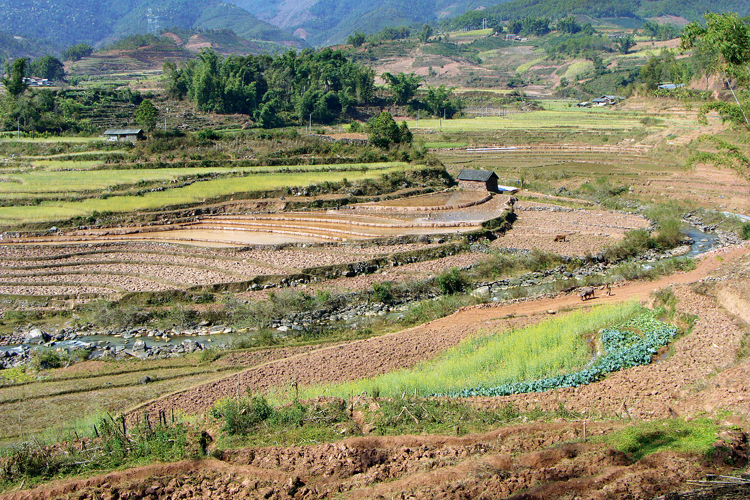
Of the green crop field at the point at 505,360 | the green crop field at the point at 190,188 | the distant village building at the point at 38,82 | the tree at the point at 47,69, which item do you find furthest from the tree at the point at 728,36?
the tree at the point at 47,69

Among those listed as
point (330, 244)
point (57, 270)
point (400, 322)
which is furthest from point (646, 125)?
point (57, 270)

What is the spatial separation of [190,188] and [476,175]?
16275 millimetres

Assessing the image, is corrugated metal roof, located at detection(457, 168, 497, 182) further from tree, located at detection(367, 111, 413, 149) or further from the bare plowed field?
tree, located at detection(367, 111, 413, 149)

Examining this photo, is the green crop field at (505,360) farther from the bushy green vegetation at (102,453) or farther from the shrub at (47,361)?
the shrub at (47,361)


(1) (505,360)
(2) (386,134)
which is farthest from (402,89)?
(1) (505,360)

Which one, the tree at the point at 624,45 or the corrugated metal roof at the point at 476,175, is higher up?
the tree at the point at 624,45

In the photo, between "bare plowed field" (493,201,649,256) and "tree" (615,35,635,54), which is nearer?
"bare plowed field" (493,201,649,256)

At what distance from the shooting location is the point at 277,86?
78500mm

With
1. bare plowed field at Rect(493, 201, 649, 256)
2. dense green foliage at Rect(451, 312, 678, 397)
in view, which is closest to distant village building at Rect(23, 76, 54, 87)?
bare plowed field at Rect(493, 201, 649, 256)

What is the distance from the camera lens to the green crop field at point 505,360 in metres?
12.8

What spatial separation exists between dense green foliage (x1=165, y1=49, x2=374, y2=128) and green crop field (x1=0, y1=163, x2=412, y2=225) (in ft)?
87.1

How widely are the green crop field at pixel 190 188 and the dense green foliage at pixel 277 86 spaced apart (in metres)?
26.6

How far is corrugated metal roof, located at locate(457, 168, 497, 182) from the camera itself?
122ft

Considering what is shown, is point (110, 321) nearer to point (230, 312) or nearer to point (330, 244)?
point (230, 312)
